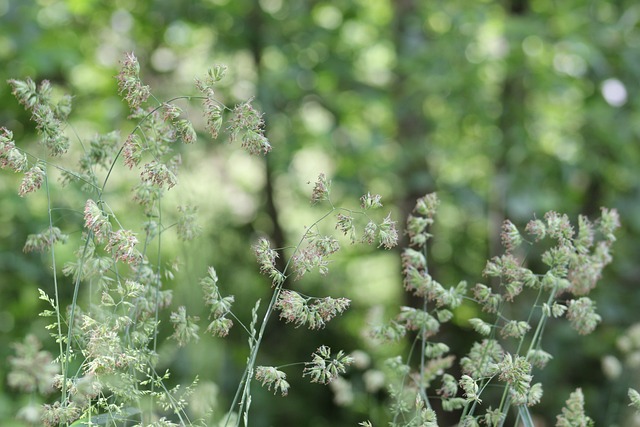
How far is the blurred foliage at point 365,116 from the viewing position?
3.12 meters

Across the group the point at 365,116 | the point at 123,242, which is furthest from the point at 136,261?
the point at 365,116

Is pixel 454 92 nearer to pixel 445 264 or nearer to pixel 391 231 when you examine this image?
pixel 445 264

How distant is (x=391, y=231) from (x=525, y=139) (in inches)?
94.7

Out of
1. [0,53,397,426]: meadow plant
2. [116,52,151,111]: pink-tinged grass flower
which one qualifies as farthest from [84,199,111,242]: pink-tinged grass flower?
[116,52,151,111]: pink-tinged grass flower

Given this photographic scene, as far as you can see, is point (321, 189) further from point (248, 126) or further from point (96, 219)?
point (96, 219)

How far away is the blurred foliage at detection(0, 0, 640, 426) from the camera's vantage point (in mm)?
3121

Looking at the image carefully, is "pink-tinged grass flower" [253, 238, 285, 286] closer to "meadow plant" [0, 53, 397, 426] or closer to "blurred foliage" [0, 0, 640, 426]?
"meadow plant" [0, 53, 397, 426]

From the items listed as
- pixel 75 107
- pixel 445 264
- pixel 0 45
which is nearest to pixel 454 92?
pixel 445 264

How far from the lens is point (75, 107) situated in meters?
3.35

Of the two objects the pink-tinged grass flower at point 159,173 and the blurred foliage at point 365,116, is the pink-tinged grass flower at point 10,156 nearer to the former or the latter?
the pink-tinged grass flower at point 159,173

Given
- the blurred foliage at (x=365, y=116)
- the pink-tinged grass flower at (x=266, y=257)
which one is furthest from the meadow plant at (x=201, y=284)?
the blurred foliage at (x=365, y=116)

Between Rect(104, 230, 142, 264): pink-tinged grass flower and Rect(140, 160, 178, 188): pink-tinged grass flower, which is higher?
Rect(140, 160, 178, 188): pink-tinged grass flower

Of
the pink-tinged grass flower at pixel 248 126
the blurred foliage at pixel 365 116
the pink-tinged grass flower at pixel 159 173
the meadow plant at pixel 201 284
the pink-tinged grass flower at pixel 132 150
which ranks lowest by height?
the blurred foliage at pixel 365 116

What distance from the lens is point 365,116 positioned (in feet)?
13.2
